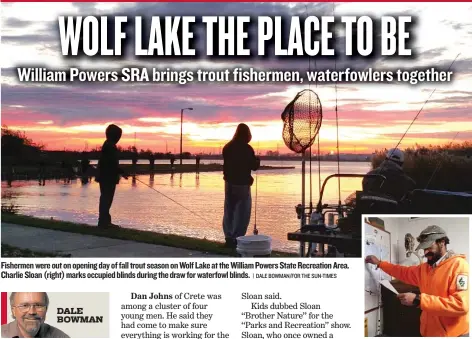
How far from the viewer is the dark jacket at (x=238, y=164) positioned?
5.87 meters

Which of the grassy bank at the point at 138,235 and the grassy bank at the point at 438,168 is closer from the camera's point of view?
the grassy bank at the point at 438,168

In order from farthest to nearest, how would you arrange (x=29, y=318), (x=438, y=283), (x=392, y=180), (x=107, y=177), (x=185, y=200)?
(x=185, y=200), (x=107, y=177), (x=392, y=180), (x=29, y=318), (x=438, y=283)

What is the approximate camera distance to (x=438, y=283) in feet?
17.2

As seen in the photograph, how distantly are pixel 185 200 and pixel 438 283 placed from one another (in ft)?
7.73

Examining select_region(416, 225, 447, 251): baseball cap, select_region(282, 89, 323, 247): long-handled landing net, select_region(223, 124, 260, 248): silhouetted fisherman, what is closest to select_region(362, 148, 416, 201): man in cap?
select_region(416, 225, 447, 251): baseball cap

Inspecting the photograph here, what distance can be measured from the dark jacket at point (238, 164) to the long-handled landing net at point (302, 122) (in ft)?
1.16

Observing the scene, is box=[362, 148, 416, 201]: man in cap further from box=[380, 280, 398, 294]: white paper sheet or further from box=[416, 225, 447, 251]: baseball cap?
box=[380, 280, 398, 294]: white paper sheet

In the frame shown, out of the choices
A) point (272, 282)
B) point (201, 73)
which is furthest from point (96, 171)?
point (272, 282)

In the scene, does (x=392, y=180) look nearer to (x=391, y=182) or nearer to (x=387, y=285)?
(x=391, y=182)

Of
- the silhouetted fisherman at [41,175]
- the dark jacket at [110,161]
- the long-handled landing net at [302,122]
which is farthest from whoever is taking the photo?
the silhouetted fisherman at [41,175]

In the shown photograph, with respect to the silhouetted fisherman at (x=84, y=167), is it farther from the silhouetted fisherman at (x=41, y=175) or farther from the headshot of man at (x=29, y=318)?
the headshot of man at (x=29, y=318)

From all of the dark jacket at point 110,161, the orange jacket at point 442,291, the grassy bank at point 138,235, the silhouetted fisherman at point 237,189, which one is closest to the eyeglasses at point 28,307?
the grassy bank at point 138,235

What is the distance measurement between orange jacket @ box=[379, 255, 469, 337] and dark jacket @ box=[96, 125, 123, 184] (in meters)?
2.32

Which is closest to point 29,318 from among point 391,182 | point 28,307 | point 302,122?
point 28,307
